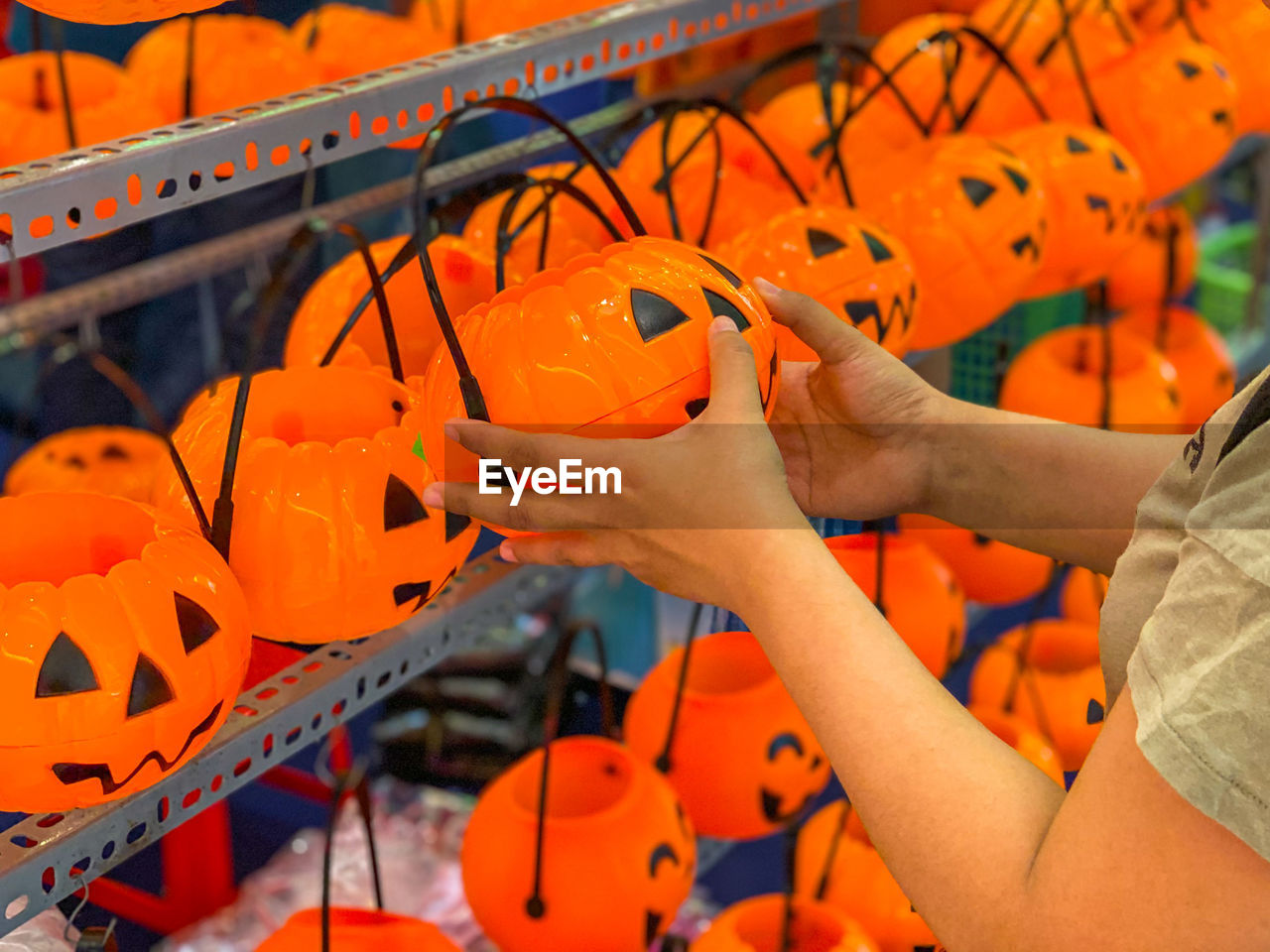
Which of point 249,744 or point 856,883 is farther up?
point 249,744

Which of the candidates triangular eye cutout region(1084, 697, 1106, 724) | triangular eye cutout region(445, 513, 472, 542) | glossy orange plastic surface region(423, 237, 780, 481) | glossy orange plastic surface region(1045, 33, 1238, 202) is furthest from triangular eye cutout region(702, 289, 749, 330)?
glossy orange plastic surface region(1045, 33, 1238, 202)

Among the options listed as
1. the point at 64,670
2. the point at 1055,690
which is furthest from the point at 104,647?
the point at 1055,690

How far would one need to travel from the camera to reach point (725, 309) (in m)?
0.87

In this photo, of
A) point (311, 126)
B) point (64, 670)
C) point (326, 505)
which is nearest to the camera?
point (64, 670)

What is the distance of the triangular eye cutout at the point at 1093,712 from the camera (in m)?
1.57

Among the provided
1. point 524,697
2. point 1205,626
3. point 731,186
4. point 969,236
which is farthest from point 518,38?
point 524,697

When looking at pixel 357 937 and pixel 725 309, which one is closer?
pixel 725 309

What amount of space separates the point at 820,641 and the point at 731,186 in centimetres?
70

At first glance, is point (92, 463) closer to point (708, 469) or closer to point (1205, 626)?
point (708, 469)

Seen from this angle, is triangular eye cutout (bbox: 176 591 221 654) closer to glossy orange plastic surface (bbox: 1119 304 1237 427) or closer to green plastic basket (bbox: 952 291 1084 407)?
green plastic basket (bbox: 952 291 1084 407)

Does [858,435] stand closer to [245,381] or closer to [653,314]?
[653,314]

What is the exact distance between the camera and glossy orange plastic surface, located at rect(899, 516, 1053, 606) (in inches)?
71.1

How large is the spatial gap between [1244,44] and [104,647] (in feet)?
5.93

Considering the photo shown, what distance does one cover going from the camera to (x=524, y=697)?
2318mm
